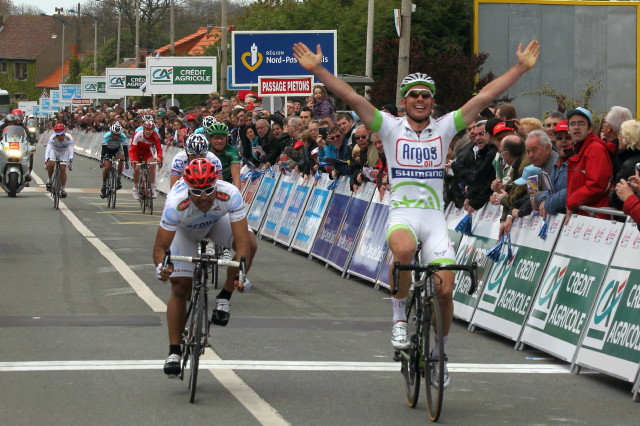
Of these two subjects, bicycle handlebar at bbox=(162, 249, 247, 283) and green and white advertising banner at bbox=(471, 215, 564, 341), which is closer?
bicycle handlebar at bbox=(162, 249, 247, 283)

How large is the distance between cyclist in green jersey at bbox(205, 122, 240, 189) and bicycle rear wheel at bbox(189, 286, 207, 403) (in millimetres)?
5856

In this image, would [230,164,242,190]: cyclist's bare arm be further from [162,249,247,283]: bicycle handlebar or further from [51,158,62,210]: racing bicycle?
[51,158,62,210]: racing bicycle

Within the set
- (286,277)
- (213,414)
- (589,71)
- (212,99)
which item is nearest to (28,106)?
(589,71)

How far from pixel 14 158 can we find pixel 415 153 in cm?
2393

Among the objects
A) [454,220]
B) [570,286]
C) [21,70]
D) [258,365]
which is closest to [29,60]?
[21,70]

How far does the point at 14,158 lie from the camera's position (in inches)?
1248

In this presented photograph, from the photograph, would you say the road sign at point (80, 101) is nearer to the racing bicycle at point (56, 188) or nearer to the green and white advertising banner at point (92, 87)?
the green and white advertising banner at point (92, 87)

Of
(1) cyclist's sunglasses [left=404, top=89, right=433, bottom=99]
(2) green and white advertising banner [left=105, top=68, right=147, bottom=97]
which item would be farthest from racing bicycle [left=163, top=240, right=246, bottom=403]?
(2) green and white advertising banner [left=105, top=68, right=147, bottom=97]

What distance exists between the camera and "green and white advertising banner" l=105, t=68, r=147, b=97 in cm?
6850

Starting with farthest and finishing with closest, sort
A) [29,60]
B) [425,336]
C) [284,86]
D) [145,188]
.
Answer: [29,60] < [284,86] < [145,188] < [425,336]

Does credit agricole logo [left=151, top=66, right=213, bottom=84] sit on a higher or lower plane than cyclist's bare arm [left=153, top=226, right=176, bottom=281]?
higher

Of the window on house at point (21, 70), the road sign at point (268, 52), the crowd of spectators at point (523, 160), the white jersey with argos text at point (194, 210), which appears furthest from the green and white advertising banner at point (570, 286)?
the window on house at point (21, 70)

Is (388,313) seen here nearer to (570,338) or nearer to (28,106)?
(570,338)

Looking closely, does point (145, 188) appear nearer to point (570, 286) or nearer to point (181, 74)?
point (570, 286)
